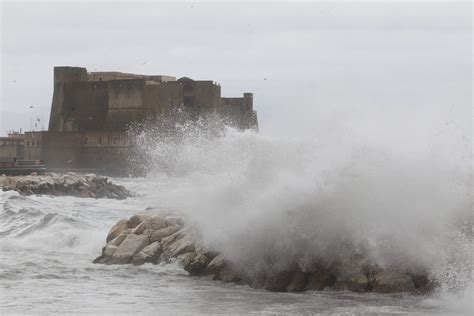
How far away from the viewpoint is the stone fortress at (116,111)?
148ft

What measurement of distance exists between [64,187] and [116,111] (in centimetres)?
1986

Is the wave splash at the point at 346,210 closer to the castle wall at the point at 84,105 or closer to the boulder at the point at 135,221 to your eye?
the boulder at the point at 135,221

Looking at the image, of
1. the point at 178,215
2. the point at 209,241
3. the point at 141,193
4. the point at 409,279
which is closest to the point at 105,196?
the point at 141,193

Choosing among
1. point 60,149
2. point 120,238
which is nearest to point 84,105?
point 60,149

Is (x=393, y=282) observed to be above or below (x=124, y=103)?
below

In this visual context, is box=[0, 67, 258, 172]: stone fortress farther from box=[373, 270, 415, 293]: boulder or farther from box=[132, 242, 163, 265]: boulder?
→ box=[373, 270, 415, 293]: boulder

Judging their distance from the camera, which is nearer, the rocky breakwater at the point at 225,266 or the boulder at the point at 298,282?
the rocky breakwater at the point at 225,266

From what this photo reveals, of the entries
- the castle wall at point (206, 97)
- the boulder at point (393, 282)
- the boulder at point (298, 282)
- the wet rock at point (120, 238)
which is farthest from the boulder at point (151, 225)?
the castle wall at point (206, 97)

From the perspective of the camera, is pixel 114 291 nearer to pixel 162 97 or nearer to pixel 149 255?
pixel 149 255

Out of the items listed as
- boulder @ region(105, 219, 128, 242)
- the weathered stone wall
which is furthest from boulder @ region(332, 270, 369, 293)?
the weathered stone wall

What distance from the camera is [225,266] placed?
10211 millimetres

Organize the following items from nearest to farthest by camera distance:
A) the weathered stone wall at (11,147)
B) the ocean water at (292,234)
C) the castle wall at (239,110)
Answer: the ocean water at (292,234) < the castle wall at (239,110) < the weathered stone wall at (11,147)

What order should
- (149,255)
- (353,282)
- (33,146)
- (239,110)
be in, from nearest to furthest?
(353,282) < (149,255) < (33,146) < (239,110)

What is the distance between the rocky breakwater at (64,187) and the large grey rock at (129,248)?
1329 cm
